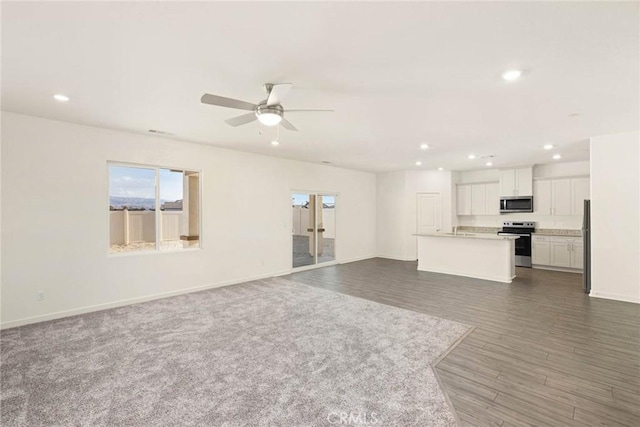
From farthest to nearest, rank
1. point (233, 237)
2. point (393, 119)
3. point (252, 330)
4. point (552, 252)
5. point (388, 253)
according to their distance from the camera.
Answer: point (388, 253) < point (552, 252) < point (233, 237) < point (393, 119) < point (252, 330)

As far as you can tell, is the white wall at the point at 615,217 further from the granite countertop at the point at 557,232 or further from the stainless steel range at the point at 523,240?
the stainless steel range at the point at 523,240

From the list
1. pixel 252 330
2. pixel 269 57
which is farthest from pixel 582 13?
pixel 252 330

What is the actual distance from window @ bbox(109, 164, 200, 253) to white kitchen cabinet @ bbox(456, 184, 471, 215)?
24.4 feet

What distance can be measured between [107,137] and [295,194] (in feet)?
12.8

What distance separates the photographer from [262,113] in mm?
2912

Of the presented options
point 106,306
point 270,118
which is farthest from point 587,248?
point 106,306

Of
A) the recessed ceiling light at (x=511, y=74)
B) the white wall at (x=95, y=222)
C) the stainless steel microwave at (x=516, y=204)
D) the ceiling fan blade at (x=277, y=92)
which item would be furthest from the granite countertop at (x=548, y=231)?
the ceiling fan blade at (x=277, y=92)

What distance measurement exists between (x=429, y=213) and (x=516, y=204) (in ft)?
7.28

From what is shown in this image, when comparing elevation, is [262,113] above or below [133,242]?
above

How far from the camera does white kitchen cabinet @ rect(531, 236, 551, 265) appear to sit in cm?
727

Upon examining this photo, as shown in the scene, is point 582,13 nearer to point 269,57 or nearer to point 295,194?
point 269,57

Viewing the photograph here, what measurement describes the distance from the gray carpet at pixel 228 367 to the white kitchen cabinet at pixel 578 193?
5798 mm

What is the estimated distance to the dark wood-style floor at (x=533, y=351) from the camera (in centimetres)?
219

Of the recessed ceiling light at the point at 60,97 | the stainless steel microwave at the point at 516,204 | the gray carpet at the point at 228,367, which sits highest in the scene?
the recessed ceiling light at the point at 60,97
